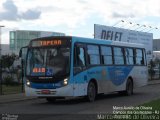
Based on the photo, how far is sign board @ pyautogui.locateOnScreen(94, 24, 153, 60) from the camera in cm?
4657

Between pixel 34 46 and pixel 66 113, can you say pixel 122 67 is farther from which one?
pixel 66 113

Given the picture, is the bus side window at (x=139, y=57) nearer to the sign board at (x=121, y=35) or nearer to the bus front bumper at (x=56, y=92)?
the bus front bumper at (x=56, y=92)

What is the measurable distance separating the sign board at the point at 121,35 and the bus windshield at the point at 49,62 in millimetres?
23985

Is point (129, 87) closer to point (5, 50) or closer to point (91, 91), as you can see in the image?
point (91, 91)

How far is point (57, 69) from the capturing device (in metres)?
21.0

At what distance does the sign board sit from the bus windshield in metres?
24.0

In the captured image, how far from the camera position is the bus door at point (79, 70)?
2131cm

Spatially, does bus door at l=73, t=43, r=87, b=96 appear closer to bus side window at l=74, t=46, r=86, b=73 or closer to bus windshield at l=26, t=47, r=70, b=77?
bus side window at l=74, t=46, r=86, b=73

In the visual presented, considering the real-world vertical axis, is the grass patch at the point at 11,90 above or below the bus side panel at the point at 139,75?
below

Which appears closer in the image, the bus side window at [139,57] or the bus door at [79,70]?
the bus door at [79,70]

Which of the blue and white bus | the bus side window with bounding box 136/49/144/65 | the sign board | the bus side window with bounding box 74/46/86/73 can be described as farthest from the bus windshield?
the sign board

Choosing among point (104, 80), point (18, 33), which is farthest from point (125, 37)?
point (18, 33)

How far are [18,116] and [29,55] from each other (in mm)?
6418

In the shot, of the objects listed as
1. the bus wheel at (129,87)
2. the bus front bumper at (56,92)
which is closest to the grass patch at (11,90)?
the bus wheel at (129,87)
